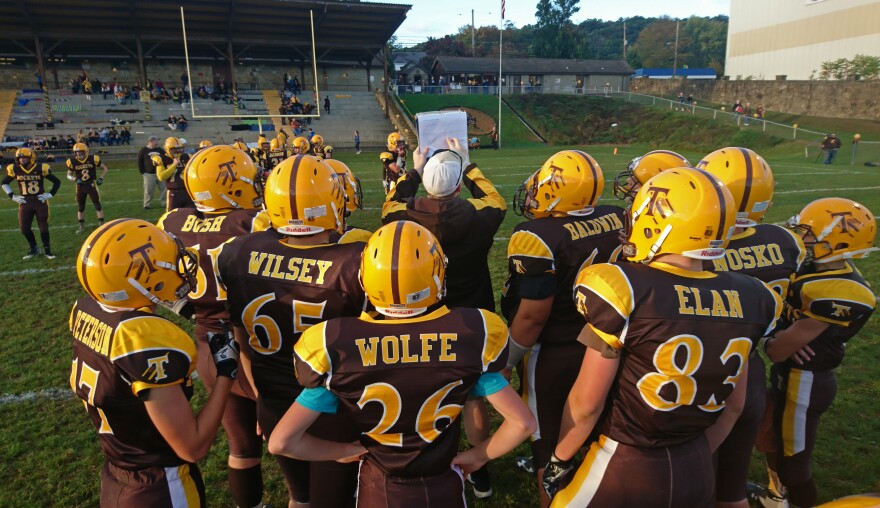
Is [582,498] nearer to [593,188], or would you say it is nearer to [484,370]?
[484,370]

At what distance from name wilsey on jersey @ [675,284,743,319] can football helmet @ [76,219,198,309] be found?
2469 mm

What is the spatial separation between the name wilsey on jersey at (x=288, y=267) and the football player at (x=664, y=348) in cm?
139

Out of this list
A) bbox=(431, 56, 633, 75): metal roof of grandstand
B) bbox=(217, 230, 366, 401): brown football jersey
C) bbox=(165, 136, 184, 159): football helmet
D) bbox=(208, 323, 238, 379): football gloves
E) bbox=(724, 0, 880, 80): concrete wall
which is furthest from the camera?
bbox=(431, 56, 633, 75): metal roof of grandstand

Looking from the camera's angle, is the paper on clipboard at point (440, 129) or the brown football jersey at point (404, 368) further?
the paper on clipboard at point (440, 129)

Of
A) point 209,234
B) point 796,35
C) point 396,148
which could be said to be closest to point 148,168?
point 396,148

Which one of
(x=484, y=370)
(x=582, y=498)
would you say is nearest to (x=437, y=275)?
(x=484, y=370)

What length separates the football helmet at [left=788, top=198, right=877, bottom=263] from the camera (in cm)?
→ 332

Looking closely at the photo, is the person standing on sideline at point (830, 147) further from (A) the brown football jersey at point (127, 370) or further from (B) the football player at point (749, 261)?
(A) the brown football jersey at point (127, 370)

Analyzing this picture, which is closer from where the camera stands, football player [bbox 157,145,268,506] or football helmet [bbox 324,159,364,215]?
football player [bbox 157,145,268,506]

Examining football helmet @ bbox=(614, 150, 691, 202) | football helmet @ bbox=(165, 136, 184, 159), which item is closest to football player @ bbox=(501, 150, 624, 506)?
football helmet @ bbox=(614, 150, 691, 202)

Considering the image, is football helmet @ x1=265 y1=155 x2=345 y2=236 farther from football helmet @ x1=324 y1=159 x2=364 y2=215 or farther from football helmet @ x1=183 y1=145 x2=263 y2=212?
football helmet @ x1=324 y1=159 x2=364 y2=215

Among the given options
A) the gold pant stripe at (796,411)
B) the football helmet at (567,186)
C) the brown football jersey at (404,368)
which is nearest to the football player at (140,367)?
the brown football jersey at (404,368)

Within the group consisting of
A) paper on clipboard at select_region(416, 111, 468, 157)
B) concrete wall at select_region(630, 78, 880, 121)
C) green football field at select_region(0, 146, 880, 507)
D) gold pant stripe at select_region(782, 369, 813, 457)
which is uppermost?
concrete wall at select_region(630, 78, 880, 121)

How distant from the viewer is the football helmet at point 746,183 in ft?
10.7
